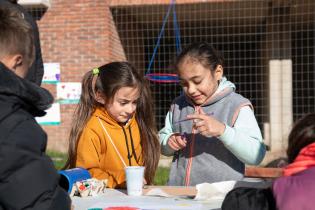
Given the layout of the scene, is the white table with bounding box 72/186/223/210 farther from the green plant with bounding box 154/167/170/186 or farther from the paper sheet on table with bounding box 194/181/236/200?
the green plant with bounding box 154/167/170/186

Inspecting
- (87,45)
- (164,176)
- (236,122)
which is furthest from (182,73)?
(87,45)

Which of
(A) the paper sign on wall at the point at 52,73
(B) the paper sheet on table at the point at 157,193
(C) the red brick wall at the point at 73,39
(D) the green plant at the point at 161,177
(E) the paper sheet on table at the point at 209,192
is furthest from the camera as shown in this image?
(A) the paper sign on wall at the point at 52,73

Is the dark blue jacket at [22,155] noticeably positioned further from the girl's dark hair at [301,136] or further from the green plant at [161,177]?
the green plant at [161,177]

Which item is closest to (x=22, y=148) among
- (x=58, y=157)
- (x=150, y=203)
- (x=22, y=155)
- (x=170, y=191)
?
(x=22, y=155)

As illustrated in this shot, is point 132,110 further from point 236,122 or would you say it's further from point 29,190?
point 29,190

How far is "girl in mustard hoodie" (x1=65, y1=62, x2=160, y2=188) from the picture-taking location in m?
2.71

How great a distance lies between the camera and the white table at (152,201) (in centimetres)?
200

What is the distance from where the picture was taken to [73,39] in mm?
9391

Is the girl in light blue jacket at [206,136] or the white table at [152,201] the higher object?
the girl in light blue jacket at [206,136]

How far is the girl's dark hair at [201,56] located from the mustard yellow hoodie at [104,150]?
0.51m

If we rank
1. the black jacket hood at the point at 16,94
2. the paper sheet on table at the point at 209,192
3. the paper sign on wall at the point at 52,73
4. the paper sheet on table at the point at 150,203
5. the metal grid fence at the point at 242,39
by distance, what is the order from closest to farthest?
the black jacket hood at the point at 16,94 < the paper sheet on table at the point at 150,203 < the paper sheet on table at the point at 209,192 < the paper sign on wall at the point at 52,73 < the metal grid fence at the point at 242,39

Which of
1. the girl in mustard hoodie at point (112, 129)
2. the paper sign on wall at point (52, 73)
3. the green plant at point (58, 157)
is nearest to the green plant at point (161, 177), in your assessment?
the green plant at point (58, 157)

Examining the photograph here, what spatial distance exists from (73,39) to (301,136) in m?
8.20

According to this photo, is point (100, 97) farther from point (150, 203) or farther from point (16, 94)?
point (16, 94)
